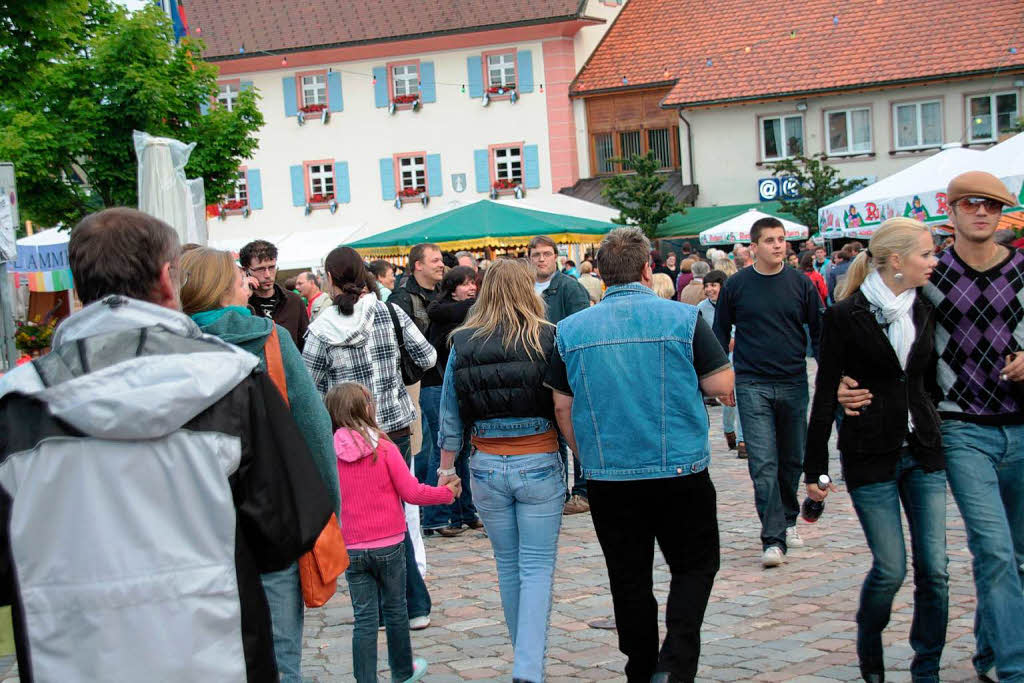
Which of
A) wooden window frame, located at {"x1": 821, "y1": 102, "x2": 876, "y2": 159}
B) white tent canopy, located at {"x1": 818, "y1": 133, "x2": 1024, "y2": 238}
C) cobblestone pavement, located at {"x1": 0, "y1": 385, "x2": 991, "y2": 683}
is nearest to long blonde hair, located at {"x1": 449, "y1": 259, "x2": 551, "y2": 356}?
cobblestone pavement, located at {"x1": 0, "y1": 385, "x2": 991, "y2": 683}

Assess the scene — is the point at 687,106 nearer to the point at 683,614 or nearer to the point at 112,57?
the point at 112,57

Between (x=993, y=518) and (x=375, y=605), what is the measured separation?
8.13ft

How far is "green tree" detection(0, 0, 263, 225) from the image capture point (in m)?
22.9

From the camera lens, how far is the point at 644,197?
33531 mm

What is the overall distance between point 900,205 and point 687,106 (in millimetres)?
21892

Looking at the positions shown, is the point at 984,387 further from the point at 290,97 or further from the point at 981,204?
the point at 290,97

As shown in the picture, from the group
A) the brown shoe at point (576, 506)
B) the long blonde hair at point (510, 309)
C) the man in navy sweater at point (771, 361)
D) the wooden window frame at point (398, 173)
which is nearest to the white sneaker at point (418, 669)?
the long blonde hair at point (510, 309)

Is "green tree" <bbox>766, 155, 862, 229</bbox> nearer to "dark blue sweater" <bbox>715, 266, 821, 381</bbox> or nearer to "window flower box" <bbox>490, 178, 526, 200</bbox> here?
"window flower box" <bbox>490, 178, 526, 200</bbox>

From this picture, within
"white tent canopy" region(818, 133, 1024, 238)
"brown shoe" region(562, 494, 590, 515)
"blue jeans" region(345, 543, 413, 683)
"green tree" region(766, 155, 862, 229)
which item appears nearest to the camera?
"blue jeans" region(345, 543, 413, 683)

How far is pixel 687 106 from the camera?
35.8m

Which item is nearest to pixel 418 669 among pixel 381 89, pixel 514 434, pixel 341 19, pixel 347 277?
pixel 514 434

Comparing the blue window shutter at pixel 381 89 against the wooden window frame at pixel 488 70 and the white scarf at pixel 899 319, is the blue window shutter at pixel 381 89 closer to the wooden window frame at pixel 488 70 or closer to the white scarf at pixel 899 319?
the wooden window frame at pixel 488 70

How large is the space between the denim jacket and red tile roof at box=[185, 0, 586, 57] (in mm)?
33652

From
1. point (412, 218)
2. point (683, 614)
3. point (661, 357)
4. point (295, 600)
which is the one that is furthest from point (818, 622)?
point (412, 218)
